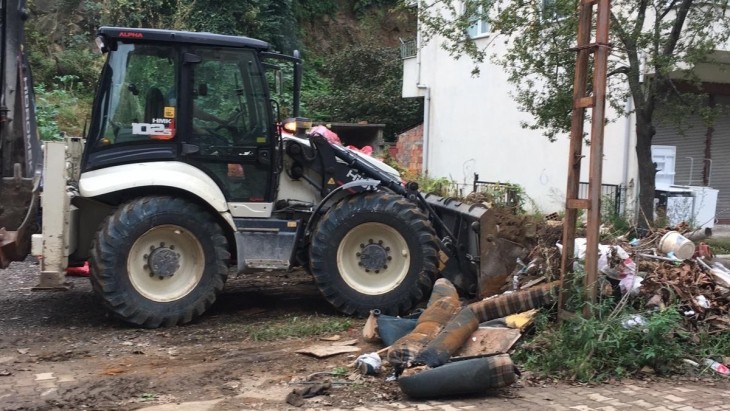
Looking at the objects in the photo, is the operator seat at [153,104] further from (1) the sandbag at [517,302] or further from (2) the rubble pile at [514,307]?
(1) the sandbag at [517,302]

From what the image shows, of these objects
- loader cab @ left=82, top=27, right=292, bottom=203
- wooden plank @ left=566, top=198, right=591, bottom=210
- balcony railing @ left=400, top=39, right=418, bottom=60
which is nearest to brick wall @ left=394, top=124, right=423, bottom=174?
balcony railing @ left=400, top=39, right=418, bottom=60

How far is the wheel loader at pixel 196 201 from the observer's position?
664 cm

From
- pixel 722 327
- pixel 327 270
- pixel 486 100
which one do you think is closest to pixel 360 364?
pixel 327 270

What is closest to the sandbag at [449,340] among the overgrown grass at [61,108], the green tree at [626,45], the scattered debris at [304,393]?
the scattered debris at [304,393]

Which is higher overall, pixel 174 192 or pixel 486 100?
pixel 486 100

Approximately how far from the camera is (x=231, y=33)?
75.2 feet

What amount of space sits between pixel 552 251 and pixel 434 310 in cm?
157

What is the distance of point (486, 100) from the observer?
672 inches

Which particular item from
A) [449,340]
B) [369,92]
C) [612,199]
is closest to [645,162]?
[612,199]

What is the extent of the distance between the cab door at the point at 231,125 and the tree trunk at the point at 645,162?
524cm

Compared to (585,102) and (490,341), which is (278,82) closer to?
(585,102)

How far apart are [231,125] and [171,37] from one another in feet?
3.26

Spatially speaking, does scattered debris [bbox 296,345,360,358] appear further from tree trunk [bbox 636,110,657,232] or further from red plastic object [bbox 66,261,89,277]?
tree trunk [bbox 636,110,657,232]

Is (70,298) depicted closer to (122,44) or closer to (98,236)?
(98,236)
